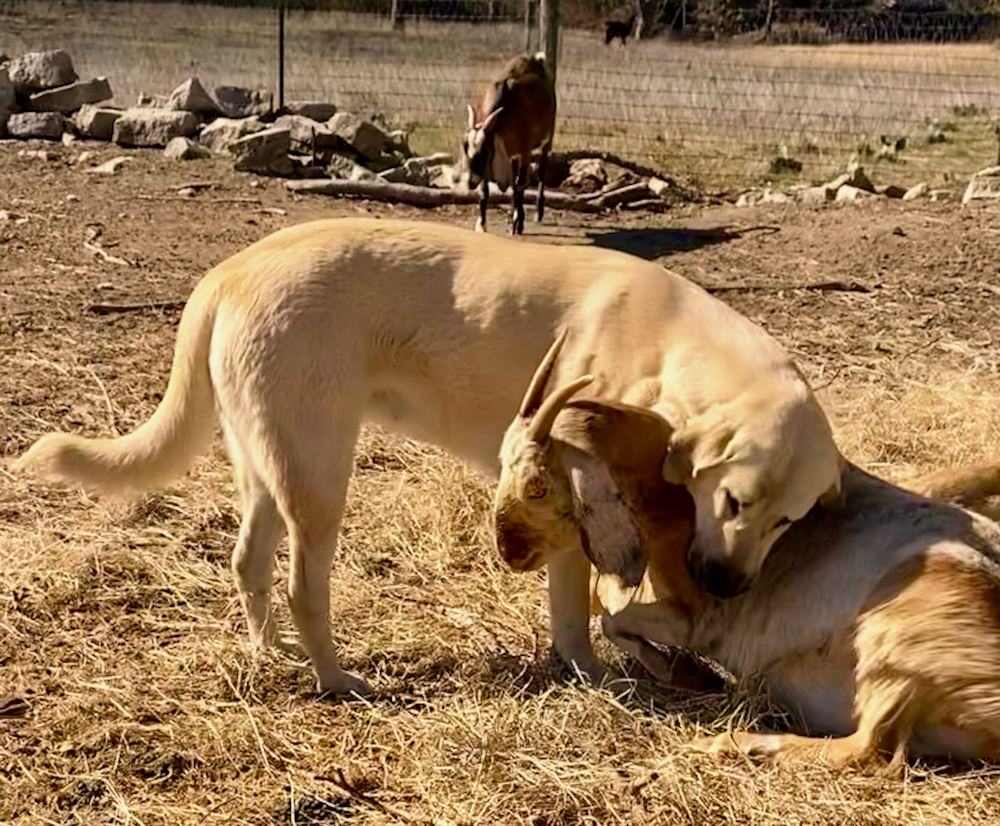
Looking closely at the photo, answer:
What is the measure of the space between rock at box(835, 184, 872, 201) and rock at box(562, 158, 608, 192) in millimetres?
2140

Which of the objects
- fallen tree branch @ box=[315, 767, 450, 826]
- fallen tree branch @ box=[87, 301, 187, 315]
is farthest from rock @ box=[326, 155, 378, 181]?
fallen tree branch @ box=[315, 767, 450, 826]

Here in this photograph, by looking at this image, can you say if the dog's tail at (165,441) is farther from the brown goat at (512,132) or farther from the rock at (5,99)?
the rock at (5,99)

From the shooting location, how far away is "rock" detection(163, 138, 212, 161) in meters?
12.8

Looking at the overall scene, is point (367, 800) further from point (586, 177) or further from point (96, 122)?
point (96, 122)

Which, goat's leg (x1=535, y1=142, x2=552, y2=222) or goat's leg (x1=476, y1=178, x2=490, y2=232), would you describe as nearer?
goat's leg (x1=476, y1=178, x2=490, y2=232)

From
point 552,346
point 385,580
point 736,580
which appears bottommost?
point 385,580

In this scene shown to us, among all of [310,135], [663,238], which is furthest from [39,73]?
[663,238]

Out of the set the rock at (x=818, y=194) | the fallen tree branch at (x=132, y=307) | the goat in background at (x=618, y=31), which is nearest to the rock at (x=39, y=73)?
the rock at (x=818, y=194)

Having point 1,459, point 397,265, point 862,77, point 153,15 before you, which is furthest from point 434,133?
point 153,15

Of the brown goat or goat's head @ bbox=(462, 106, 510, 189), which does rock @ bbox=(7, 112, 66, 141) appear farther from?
goat's head @ bbox=(462, 106, 510, 189)

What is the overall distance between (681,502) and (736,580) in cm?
30

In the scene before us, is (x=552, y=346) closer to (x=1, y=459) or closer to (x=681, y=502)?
(x=681, y=502)

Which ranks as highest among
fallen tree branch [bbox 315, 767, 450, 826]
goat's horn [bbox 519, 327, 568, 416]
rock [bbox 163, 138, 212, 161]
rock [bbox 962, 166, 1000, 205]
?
goat's horn [bbox 519, 327, 568, 416]

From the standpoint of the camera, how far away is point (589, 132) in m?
16.0
